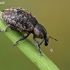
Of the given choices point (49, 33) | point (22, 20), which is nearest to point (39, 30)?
point (22, 20)

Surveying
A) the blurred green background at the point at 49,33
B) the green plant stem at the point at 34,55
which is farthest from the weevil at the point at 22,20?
the blurred green background at the point at 49,33

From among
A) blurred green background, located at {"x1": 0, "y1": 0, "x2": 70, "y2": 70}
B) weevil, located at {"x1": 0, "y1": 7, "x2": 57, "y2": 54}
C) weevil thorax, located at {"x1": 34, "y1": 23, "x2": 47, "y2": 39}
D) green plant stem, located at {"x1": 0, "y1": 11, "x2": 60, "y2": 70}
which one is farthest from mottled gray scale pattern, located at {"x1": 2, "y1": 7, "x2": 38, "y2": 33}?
blurred green background, located at {"x1": 0, "y1": 0, "x2": 70, "y2": 70}

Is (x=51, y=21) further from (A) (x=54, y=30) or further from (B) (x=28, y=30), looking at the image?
(B) (x=28, y=30)

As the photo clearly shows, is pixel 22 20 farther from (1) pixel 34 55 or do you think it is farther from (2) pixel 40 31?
(1) pixel 34 55

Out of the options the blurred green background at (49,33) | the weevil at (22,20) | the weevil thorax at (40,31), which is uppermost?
the weevil at (22,20)

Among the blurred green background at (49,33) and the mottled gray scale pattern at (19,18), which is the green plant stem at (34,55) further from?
the blurred green background at (49,33)

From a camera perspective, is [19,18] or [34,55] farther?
[19,18]
